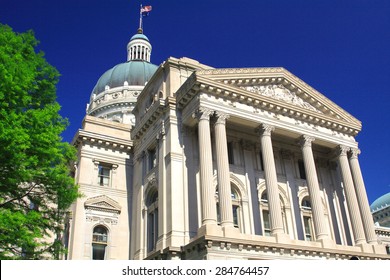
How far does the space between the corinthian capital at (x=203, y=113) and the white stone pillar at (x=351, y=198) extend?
38.1ft

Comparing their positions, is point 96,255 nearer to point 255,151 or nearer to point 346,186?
point 255,151

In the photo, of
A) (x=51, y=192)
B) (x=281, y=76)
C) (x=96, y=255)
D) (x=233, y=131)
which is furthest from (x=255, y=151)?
(x=51, y=192)

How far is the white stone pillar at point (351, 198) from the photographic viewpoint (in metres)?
27.3

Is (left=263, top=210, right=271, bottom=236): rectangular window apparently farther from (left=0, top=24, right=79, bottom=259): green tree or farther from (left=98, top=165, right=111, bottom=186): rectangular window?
(left=0, top=24, right=79, bottom=259): green tree

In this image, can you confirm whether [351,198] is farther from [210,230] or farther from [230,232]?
[210,230]

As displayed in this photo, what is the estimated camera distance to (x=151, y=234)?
27.1 meters

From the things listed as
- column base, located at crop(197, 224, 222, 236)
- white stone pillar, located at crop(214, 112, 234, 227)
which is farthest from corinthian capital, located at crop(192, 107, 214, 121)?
column base, located at crop(197, 224, 222, 236)

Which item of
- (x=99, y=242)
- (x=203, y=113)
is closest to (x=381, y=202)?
(x=203, y=113)

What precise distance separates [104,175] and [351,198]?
18.2 m

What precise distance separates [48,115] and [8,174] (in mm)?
2591

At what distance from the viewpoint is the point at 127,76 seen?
6288 cm

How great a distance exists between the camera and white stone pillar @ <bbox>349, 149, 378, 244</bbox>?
90.2 ft

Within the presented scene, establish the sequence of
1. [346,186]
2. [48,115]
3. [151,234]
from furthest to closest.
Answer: [346,186] → [151,234] → [48,115]

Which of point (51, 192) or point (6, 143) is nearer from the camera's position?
point (6, 143)
